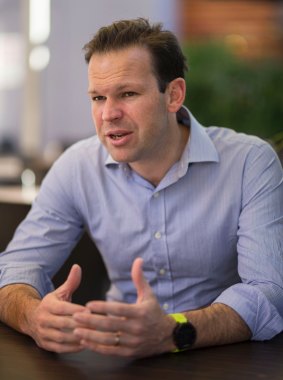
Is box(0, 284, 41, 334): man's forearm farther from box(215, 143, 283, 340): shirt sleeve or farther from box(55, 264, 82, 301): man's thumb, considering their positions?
box(215, 143, 283, 340): shirt sleeve

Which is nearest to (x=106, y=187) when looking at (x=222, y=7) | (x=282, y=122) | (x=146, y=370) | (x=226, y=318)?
(x=226, y=318)

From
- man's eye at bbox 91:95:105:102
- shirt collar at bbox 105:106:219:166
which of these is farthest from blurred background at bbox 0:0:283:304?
man's eye at bbox 91:95:105:102

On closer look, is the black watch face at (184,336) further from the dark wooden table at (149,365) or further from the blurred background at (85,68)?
the blurred background at (85,68)

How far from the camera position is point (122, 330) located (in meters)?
1.30

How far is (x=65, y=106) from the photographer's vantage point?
959cm

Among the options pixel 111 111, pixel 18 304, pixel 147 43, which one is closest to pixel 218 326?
pixel 18 304

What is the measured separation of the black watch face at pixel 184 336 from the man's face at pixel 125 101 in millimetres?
523

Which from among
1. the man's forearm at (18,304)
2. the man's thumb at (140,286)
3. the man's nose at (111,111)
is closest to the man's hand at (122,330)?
the man's thumb at (140,286)

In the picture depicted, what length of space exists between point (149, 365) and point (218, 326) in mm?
220

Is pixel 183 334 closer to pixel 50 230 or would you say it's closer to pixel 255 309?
pixel 255 309

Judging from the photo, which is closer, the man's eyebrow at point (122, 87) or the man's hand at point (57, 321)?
the man's hand at point (57, 321)

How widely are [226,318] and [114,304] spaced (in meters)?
0.30

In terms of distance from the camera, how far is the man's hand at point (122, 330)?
129 cm

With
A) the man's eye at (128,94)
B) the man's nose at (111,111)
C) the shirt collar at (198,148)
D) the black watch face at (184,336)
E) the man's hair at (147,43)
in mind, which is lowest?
the black watch face at (184,336)
